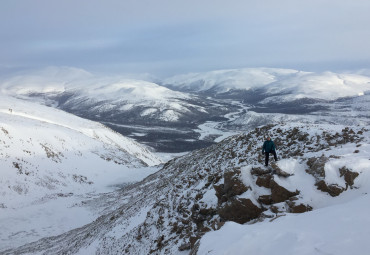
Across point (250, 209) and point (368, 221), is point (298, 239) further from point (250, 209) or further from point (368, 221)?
point (250, 209)

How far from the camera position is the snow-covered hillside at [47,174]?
94.0 feet

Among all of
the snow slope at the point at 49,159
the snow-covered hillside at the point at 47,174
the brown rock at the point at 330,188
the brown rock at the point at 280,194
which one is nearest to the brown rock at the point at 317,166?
the brown rock at the point at 330,188

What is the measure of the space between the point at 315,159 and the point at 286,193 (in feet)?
8.67

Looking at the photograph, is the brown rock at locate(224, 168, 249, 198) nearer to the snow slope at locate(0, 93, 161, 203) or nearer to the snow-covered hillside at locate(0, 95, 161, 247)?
the snow-covered hillside at locate(0, 95, 161, 247)

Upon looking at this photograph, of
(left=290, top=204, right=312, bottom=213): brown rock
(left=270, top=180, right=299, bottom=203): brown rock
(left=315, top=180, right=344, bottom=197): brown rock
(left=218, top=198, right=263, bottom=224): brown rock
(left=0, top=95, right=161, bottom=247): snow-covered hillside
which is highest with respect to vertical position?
(left=315, top=180, right=344, bottom=197): brown rock

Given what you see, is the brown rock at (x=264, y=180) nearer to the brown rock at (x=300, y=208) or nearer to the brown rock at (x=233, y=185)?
the brown rock at (x=233, y=185)

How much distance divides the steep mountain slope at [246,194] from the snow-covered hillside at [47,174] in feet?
22.0

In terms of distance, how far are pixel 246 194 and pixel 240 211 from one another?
0.88m

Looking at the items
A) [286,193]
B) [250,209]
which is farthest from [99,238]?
[286,193]

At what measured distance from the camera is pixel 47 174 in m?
40.4

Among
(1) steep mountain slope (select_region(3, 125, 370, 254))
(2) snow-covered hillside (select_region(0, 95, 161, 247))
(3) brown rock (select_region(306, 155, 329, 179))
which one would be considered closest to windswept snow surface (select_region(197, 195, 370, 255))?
(1) steep mountain slope (select_region(3, 125, 370, 254))

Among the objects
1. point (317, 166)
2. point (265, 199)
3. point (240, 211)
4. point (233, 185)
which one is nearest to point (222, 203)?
point (233, 185)

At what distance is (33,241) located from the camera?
2477cm

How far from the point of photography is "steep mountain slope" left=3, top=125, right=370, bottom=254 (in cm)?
1216
